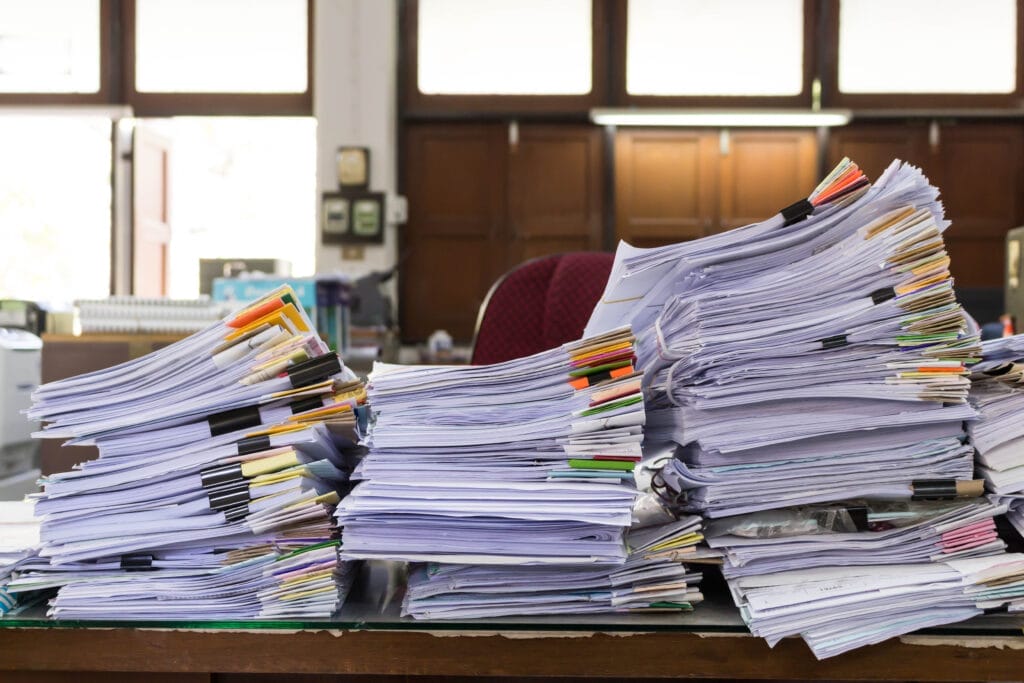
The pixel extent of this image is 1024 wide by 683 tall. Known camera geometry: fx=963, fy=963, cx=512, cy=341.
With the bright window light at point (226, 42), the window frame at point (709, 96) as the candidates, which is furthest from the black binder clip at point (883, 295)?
the bright window light at point (226, 42)

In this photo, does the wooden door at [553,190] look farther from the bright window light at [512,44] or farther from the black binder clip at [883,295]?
the black binder clip at [883,295]

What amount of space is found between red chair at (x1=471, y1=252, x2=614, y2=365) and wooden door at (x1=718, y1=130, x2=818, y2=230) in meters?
3.83

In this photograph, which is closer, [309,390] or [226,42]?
[309,390]

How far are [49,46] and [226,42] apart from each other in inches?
44.4

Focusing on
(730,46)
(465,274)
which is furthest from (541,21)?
(465,274)

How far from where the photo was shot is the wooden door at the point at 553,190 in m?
5.97

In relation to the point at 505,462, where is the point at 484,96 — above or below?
above

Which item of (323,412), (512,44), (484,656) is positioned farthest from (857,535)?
(512,44)

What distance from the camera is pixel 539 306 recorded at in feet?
7.43

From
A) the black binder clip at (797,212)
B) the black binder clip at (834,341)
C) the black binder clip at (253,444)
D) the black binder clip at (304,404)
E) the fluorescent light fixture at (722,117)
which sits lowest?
the black binder clip at (253,444)

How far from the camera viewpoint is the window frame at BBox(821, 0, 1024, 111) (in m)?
5.85

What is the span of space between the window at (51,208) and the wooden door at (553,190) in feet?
8.75

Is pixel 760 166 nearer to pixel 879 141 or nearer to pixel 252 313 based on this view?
pixel 879 141

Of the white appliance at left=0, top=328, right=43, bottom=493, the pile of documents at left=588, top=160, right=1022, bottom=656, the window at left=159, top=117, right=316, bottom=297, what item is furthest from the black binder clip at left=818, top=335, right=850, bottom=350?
the window at left=159, top=117, right=316, bottom=297
